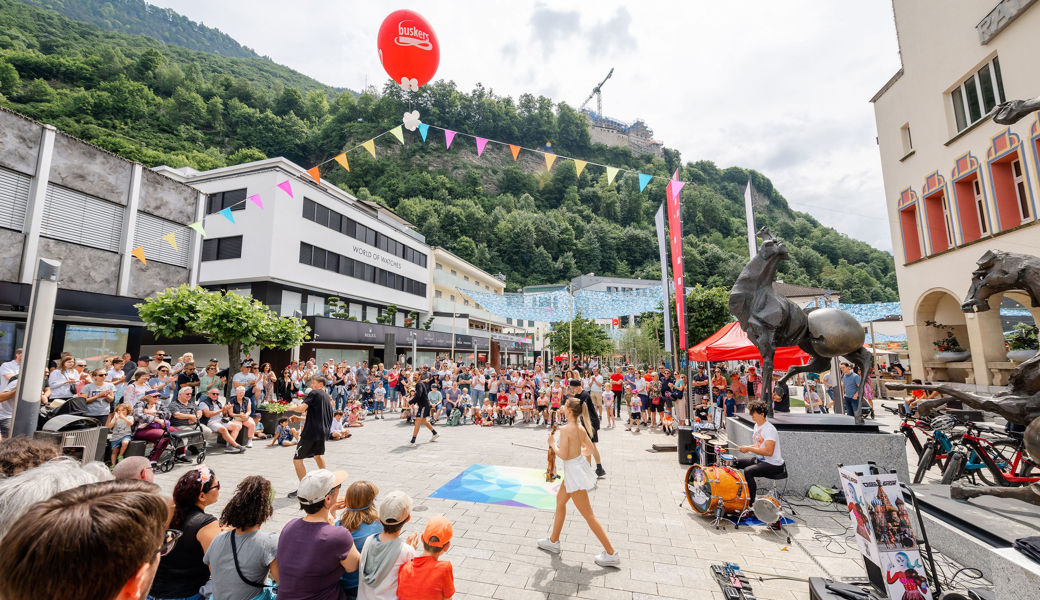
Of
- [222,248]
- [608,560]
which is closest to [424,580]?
[608,560]

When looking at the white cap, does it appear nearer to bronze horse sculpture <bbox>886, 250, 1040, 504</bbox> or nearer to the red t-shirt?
the red t-shirt

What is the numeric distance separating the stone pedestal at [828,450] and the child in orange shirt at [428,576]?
5811 millimetres

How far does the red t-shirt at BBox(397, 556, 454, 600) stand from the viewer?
2670mm

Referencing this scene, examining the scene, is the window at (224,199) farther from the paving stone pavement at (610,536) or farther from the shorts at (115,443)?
the paving stone pavement at (610,536)

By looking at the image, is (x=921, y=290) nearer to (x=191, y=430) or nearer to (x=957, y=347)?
(x=957, y=347)

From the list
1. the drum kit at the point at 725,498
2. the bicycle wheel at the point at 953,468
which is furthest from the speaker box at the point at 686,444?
the bicycle wheel at the point at 953,468

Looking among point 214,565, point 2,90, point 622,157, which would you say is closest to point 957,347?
point 214,565

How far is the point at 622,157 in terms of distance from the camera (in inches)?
3519

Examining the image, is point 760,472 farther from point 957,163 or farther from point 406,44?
point 957,163

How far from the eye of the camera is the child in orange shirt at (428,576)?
267cm

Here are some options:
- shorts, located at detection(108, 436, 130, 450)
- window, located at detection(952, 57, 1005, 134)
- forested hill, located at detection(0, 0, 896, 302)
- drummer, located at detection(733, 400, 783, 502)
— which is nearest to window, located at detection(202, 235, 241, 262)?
shorts, located at detection(108, 436, 130, 450)

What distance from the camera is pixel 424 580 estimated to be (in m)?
2.69

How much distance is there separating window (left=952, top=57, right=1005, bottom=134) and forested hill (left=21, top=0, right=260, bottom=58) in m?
134

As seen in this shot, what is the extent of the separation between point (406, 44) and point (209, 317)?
10.8m
